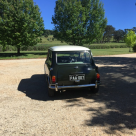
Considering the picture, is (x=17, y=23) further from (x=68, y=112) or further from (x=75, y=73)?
(x=68, y=112)

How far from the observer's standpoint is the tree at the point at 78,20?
25.8 metres

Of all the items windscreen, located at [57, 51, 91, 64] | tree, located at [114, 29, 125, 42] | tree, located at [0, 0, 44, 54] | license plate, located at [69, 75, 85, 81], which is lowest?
license plate, located at [69, 75, 85, 81]

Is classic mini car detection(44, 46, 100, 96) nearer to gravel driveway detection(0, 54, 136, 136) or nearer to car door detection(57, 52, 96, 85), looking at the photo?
car door detection(57, 52, 96, 85)

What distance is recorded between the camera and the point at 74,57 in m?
5.18

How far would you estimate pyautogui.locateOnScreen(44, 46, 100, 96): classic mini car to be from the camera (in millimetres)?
4602

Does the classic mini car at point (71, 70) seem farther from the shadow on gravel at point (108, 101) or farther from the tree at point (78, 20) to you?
the tree at point (78, 20)

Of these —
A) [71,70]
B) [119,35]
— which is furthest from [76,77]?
[119,35]

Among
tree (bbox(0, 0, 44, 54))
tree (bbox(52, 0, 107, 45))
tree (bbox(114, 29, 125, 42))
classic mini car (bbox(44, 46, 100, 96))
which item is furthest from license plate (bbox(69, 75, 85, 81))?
tree (bbox(114, 29, 125, 42))

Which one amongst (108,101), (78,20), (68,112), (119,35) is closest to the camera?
(68,112)

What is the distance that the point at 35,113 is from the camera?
3.83 metres

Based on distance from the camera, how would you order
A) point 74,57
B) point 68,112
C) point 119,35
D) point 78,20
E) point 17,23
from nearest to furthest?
point 68,112, point 74,57, point 17,23, point 78,20, point 119,35

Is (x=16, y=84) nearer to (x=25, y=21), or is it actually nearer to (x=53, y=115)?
(x=53, y=115)

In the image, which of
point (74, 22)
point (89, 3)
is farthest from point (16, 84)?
point (89, 3)

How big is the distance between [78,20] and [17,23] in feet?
36.2
